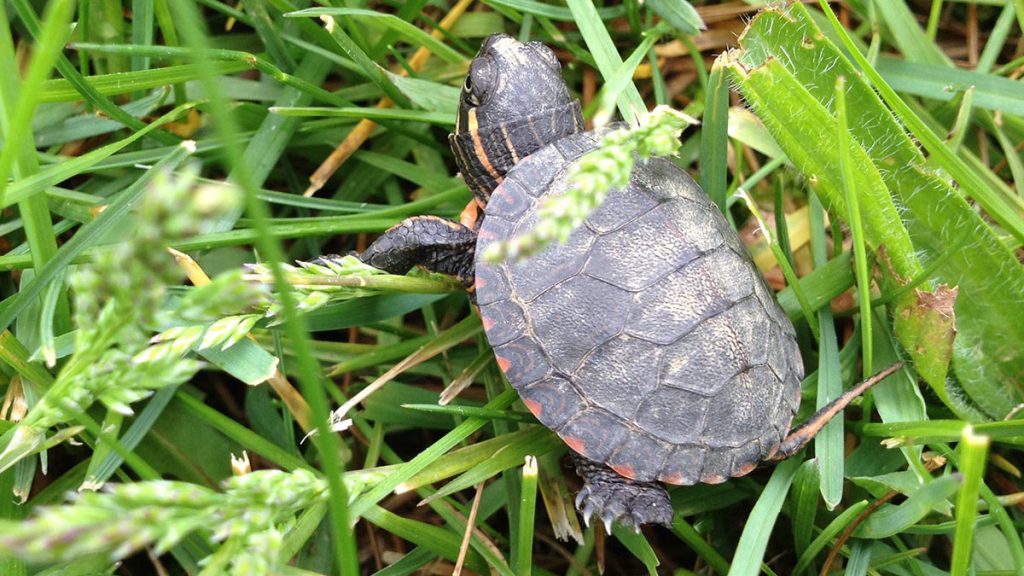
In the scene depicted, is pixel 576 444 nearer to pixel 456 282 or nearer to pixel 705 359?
pixel 705 359

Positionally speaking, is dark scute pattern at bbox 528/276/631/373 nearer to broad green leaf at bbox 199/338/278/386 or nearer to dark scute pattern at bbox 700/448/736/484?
dark scute pattern at bbox 700/448/736/484

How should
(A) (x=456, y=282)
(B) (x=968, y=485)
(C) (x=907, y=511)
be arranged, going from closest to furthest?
(B) (x=968, y=485)
(C) (x=907, y=511)
(A) (x=456, y=282)

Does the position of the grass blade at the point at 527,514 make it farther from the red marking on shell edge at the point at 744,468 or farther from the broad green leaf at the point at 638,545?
the red marking on shell edge at the point at 744,468

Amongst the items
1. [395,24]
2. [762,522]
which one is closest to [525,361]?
[762,522]

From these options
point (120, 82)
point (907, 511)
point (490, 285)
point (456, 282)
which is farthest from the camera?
point (456, 282)

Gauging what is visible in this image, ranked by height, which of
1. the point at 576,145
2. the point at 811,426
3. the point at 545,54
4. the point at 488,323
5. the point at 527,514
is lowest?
the point at 527,514

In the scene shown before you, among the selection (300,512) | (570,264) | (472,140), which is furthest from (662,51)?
(300,512)

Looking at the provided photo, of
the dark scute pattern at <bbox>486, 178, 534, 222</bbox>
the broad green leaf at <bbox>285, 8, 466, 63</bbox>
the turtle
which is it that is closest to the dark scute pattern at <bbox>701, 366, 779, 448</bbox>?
the turtle

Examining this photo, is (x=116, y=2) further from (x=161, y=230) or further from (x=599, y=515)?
(x=599, y=515)
